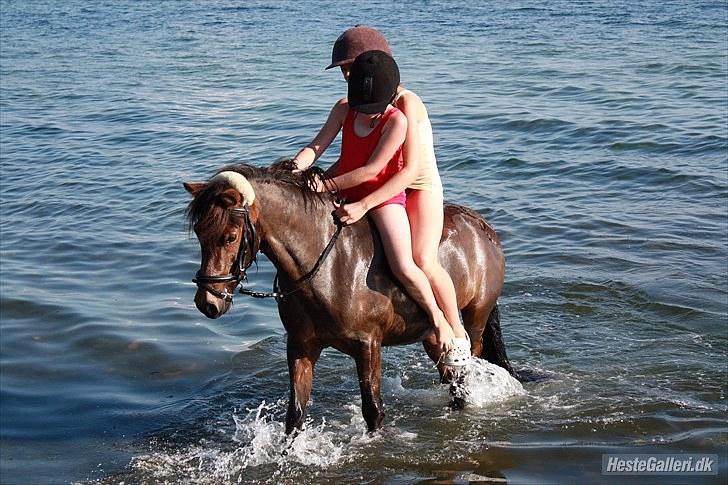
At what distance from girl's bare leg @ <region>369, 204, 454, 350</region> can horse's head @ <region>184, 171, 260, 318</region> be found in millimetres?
976

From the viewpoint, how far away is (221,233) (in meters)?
5.18

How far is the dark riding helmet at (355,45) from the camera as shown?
583 cm

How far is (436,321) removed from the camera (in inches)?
247

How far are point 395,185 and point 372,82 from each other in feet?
1.98

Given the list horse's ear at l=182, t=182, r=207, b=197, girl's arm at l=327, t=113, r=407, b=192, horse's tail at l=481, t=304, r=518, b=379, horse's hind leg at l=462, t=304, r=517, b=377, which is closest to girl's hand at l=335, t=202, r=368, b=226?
girl's arm at l=327, t=113, r=407, b=192

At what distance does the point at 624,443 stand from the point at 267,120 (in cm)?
1265

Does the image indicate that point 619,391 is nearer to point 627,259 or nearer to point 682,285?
point 682,285

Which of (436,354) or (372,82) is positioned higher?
(372,82)

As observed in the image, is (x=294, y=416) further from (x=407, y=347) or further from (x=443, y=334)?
(x=407, y=347)

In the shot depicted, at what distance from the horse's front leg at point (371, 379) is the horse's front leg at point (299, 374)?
10.6 inches

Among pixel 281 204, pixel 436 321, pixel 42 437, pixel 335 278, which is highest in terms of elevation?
pixel 281 204

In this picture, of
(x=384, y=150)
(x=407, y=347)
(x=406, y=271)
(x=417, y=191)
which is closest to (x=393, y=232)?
(x=406, y=271)

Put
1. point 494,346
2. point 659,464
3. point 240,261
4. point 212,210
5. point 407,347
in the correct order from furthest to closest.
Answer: point 407,347
point 494,346
point 659,464
point 240,261
point 212,210

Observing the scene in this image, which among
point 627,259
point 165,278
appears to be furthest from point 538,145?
point 165,278
